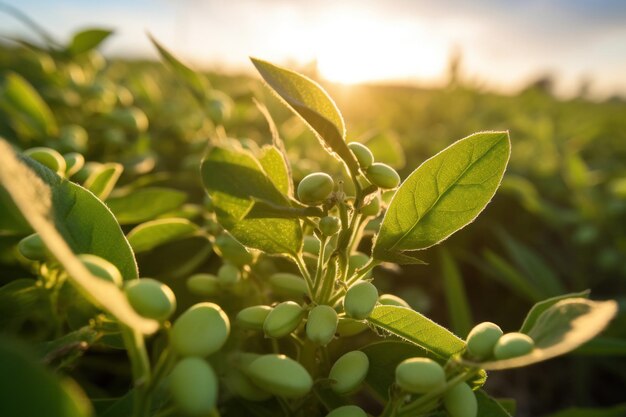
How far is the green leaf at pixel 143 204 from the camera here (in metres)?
0.75

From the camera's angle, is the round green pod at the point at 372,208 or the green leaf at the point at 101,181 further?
the green leaf at the point at 101,181

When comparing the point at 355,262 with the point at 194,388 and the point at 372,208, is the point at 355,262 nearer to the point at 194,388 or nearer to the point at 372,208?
the point at 372,208

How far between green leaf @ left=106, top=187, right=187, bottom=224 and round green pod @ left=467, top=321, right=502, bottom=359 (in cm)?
46

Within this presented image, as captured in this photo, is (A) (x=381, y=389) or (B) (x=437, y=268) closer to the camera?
(A) (x=381, y=389)

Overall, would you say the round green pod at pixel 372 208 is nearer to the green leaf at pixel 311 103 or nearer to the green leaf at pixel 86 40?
the green leaf at pixel 311 103

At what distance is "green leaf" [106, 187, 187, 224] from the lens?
746mm

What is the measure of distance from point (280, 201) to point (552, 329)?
24 cm

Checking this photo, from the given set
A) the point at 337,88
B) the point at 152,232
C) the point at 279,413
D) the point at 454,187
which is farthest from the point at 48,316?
the point at 337,88

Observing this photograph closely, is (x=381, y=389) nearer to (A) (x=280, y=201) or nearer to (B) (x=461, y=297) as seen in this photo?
(A) (x=280, y=201)

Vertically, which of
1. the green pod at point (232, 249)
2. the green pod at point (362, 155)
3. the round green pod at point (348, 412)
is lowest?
the round green pod at point (348, 412)

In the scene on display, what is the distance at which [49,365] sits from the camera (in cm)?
49

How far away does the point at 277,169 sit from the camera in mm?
521

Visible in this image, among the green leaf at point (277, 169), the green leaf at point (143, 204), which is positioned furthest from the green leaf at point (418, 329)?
the green leaf at point (143, 204)

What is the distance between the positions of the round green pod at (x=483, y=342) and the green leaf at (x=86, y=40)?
3.45 ft
